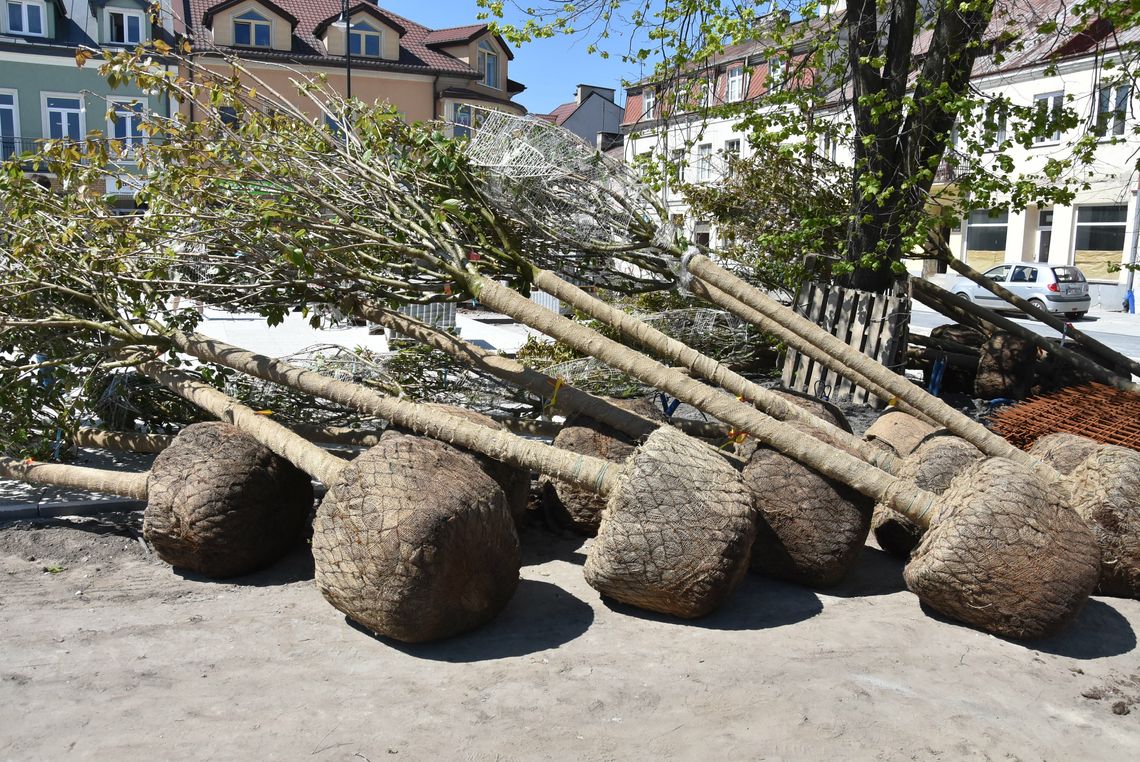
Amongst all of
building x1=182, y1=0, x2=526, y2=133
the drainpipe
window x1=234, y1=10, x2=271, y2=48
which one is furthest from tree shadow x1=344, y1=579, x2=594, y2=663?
window x1=234, y1=10, x2=271, y2=48

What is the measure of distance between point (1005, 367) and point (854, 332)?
5.07 feet

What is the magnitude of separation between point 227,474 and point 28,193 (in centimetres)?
327

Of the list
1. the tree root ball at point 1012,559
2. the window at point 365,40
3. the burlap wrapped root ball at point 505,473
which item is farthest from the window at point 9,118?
the tree root ball at point 1012,559

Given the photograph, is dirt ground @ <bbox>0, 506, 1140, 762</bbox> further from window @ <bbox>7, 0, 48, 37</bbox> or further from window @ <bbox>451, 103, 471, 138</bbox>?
window @ <bbox>7, 0, 48, 37</bbox>

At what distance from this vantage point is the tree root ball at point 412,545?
4113 millimetres

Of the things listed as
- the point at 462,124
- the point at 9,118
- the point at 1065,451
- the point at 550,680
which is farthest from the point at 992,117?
the point at 9,118

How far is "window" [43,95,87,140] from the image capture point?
113 feet

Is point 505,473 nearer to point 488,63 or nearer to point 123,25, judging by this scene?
point 123,25

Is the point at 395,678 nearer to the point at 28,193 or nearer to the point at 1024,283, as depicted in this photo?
the point at 28,193

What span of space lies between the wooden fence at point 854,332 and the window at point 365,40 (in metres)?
33.2

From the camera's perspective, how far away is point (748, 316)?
6.97 meters

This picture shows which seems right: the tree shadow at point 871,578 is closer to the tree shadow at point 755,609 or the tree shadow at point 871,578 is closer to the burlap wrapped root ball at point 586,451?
the tree shadow at point 755,609

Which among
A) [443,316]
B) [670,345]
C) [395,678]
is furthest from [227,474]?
[443,316]

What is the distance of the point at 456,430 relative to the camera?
16.9 ft
